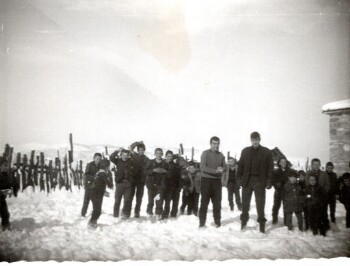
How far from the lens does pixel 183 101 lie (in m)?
3.89

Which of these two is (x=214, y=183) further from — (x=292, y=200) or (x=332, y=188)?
(x=332, y=188)

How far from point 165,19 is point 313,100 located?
2219 mm

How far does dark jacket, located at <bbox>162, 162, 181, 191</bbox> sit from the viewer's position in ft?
13.4

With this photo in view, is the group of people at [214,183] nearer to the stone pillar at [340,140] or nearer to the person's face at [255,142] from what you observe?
the person's face at [255,142]

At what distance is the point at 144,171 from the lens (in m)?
4.14

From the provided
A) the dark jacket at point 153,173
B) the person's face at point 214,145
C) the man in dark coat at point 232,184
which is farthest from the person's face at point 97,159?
the man in dark coat at point 232,184

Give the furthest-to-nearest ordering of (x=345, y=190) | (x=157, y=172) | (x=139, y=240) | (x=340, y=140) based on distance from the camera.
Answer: (x=157, y=172) → (x=340, y=140) → (x=345, y=190) → (x=139, y=240)

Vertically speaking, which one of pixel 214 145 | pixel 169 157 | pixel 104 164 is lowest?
pixel 104 164

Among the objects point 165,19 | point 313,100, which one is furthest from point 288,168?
point 165,19

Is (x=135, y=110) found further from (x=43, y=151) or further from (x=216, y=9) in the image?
(x=216, y=9)

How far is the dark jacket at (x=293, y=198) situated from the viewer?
143 inches

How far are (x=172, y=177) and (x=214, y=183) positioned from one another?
0.76 m

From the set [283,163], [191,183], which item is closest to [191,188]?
[191,183]

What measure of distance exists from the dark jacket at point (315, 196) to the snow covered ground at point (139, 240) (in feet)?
1.21
